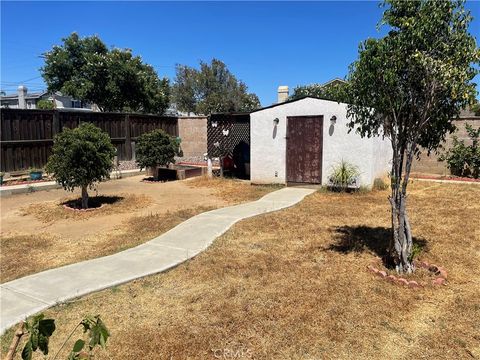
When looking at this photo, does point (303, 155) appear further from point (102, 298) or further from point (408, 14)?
point (102, 298)

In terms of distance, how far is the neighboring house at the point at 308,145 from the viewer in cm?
1177

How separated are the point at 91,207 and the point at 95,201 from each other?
87cm

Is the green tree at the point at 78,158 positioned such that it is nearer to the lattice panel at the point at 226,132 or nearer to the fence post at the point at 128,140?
the lattice panel at the point at 226,132

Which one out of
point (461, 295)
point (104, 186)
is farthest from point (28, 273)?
point (104, 186)

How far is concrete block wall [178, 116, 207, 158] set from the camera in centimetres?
2205

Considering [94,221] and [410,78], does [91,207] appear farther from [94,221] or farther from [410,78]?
[410,78]

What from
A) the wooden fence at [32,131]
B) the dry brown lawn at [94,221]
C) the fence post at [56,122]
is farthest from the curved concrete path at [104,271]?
the fence post at [56,122]

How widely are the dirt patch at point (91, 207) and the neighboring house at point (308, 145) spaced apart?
4.35 m

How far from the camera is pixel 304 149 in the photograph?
12641 millimetres

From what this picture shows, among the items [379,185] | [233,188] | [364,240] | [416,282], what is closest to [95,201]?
[233,188]

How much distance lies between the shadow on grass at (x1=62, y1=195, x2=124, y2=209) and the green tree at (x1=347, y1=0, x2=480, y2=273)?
7.63 metres

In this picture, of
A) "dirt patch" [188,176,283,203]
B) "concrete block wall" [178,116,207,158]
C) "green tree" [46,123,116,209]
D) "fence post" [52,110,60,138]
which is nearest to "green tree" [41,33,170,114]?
"concrete block wall" [178,116,207,158]

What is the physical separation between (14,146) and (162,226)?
34.0 feet

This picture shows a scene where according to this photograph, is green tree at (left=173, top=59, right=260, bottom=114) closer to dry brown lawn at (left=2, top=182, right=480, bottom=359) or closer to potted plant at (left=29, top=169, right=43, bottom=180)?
potted plant at (left=29, top=169, right=43, bottom=180)
